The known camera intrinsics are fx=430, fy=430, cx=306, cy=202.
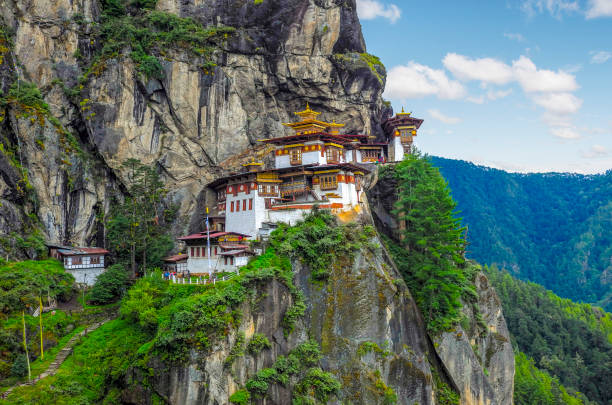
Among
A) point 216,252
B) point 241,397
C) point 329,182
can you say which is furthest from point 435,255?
point 241,397

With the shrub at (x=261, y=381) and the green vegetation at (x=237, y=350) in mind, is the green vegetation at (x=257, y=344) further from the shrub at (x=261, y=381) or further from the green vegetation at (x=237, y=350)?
the shrub at (x=261, y=381)

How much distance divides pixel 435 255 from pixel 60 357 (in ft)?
102

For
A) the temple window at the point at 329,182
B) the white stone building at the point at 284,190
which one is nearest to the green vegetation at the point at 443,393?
the white stone building at the point at 284,190

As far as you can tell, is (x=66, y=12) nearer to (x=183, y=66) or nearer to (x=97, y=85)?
(x=97, y=85)

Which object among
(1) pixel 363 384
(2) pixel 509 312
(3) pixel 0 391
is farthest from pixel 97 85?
(2) pixel 509 312

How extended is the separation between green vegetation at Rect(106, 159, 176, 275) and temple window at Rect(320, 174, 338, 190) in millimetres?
17049

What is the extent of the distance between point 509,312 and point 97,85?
91.2 meters

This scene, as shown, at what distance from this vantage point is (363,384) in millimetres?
33469

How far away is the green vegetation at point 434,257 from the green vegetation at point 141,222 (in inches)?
968

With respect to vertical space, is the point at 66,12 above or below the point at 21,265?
above

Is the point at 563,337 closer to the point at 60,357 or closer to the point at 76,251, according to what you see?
the point at 76,251

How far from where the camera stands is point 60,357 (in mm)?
30500

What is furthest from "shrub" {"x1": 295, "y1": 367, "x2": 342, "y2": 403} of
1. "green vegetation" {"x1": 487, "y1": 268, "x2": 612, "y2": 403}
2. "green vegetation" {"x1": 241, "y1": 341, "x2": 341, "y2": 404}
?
"green vegetation" {"x1": 487, "y1": 268, "x2": 612, "y2": 403}

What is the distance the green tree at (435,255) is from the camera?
3956cm
